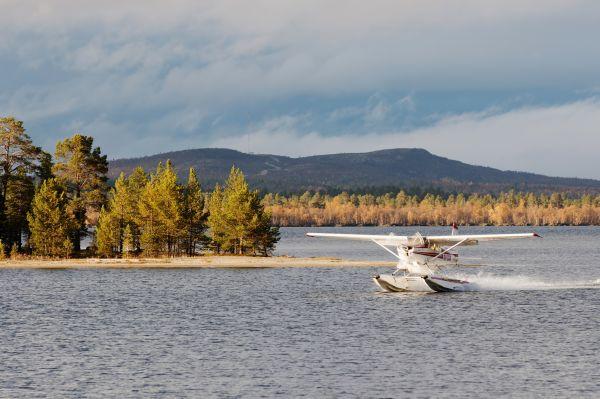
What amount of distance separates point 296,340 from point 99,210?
220 ft

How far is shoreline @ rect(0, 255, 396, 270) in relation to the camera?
323 feet

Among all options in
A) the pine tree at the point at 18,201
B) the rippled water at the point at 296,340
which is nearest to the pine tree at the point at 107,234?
the pine tree at the point at 18,201

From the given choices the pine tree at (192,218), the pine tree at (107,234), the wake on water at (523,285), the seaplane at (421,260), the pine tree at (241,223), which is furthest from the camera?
the pine tree at (192,218)

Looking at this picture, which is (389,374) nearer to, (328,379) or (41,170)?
(328,379)

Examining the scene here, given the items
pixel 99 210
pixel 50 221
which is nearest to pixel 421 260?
pixel 50 221

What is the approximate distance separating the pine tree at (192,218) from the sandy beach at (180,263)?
3527mm

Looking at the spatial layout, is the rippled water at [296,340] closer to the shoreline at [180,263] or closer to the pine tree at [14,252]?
the shoreline at [180,263]

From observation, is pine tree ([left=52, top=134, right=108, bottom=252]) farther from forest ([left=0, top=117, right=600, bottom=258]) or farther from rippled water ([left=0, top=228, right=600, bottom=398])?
rippled water ([left=0, top=228, right=600, bottom=398])

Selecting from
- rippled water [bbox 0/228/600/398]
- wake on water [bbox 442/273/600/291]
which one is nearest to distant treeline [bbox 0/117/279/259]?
rippled water [bbox 0/228/600/398]

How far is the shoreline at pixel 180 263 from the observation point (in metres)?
98.3

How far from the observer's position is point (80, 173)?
A: 106875 millimetres

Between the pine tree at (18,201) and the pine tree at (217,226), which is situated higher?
the pine tree at (18,201)

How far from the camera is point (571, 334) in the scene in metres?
49.2

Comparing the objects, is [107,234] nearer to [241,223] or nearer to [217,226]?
[217,226]
